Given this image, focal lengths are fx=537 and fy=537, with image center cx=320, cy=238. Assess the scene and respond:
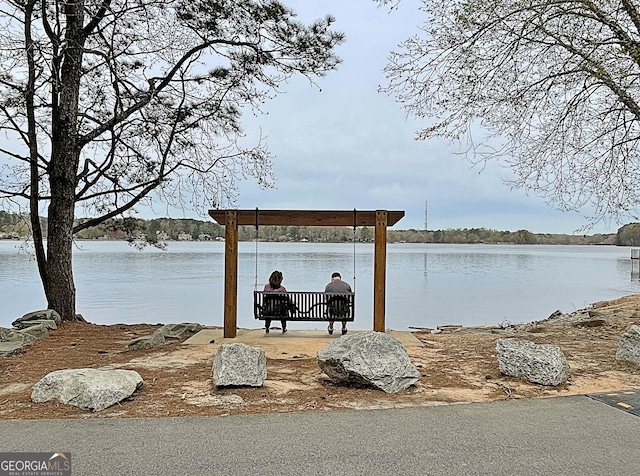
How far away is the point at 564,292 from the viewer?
2519 centimetres

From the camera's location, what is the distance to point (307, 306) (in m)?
7.98

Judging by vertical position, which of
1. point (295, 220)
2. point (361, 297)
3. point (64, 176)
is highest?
point (64, 176)

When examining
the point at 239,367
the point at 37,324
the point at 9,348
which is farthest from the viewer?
the point at 37,324

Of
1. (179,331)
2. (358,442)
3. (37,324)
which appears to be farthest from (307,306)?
(358,442)

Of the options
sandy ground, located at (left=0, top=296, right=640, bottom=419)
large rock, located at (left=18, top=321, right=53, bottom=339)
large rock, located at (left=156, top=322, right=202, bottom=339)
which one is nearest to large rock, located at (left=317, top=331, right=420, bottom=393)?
sandy ground, located at (left=0, top=296, right=640, bottom=419)

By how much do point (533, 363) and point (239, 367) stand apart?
278 centimetres

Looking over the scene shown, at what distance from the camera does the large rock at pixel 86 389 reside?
4266 millimetres

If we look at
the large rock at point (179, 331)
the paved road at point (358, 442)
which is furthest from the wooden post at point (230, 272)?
the paved road at point (358, 442)

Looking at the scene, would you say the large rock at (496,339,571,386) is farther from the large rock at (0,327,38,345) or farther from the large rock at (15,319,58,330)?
the large rock at (15,319,58,330)

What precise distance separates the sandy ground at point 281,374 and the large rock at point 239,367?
0.27 feet

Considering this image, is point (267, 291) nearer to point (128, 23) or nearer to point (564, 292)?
point (128, 23)

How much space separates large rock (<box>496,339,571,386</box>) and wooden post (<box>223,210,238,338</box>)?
401cm

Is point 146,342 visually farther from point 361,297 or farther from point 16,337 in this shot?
point 361,297

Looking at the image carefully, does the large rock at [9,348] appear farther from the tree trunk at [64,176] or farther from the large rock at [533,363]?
the large rock at [533,363]
